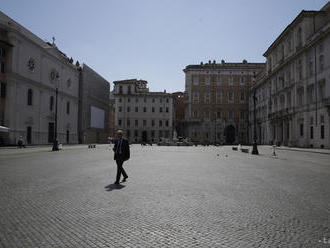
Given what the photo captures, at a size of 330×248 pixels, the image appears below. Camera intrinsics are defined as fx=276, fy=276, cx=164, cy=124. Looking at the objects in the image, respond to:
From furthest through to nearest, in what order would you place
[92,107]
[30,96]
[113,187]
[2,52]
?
[92,107] → [30,96] → [2,52] → [113,187]

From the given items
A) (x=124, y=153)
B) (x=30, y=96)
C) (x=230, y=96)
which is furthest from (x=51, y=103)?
(x=230, y=96)

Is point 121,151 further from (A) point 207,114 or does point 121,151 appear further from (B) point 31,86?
(A) point 207,114

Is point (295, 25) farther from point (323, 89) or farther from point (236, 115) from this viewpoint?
point (236, 115)

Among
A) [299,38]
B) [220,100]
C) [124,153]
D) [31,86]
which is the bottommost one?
[124,153]

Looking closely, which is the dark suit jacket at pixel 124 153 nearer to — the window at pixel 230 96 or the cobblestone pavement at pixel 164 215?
the cobblestone pavement at pixel 164 215

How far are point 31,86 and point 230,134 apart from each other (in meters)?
50.6

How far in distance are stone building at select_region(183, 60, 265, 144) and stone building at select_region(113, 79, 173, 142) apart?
386 inches

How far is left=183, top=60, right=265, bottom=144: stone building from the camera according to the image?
73.2m

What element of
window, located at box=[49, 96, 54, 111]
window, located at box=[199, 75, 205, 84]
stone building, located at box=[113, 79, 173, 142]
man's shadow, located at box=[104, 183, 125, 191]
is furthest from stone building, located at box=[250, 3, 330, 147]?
window, located at box=[49, 96, 54, 111]

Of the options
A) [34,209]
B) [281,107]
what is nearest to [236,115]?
[281,107]

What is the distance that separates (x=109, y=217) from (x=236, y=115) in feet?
235

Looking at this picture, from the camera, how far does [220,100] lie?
74.0 metres

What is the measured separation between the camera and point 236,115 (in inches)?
2899

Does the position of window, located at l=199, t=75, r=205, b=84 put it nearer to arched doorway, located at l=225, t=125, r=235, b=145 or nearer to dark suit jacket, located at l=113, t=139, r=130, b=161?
arched doorway, located at l=225, t=125, r=235, b=145
